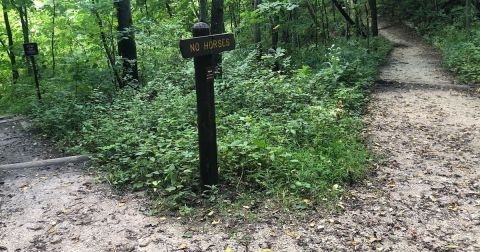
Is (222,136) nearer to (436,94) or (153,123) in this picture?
(153,123)

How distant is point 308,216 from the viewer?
4926 millimetres

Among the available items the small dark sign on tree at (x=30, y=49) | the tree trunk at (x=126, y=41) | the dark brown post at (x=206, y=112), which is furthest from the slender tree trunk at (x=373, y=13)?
the dark brown post at (x=206, y=112)

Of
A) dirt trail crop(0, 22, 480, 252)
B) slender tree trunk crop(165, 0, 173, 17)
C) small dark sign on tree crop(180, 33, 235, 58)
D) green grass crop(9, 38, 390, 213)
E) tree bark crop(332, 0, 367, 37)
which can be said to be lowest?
dirt trail crop(0, 22, 480, 252)

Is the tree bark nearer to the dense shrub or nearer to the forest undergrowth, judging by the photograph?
the forest undergrowth

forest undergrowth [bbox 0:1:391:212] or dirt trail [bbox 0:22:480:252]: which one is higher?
forest undergrowth [bbox 0:1:391:212]

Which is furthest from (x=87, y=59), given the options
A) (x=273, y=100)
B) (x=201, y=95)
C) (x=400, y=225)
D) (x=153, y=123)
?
(x=400, y=225)

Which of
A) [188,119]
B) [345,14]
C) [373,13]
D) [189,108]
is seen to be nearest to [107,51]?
[189,108]

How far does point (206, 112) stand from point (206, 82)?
38 centimetres

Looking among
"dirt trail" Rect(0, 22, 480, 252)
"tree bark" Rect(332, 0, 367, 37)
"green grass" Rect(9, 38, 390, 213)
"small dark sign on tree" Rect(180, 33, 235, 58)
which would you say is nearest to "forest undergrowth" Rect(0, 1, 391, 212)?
"green grass" Rect(9, 38, 390, 213)

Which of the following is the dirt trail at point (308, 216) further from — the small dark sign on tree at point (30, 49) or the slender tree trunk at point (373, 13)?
the slender tree trunk at point (373, 13)

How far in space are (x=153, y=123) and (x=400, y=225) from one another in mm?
4736

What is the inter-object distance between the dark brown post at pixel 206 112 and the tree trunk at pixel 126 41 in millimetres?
7230

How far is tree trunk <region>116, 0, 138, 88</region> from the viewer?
471 inches

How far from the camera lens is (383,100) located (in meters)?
10.6
